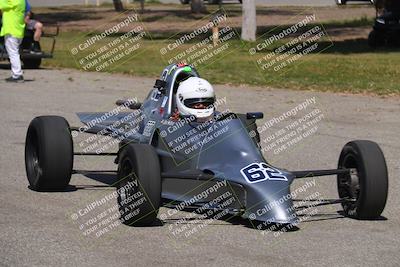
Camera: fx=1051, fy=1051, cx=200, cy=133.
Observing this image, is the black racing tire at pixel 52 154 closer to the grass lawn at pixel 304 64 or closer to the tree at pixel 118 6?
the grass lawn at pixel 304 64

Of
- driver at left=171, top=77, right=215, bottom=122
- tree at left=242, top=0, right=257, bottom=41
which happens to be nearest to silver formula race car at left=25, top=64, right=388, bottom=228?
driver at left=171, top=77, right=215, bottom=122

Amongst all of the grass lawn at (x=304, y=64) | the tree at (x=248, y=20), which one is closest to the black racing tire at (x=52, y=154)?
the grass lawn at (x=304, y=64)

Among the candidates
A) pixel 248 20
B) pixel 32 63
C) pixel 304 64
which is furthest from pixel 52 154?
pixel 248 20

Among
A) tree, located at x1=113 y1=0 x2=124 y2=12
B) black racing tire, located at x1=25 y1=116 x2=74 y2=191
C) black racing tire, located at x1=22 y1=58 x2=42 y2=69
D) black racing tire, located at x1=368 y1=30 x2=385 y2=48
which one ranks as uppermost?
black racing tire, located at x1=25 y1=116 x2=74 y2=191

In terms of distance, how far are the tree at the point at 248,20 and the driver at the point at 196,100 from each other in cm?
2243

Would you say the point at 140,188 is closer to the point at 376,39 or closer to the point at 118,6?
the point at 376,39

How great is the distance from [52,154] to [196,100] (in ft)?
4.97

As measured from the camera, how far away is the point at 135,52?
31.2 m

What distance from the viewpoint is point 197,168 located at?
9680 mm

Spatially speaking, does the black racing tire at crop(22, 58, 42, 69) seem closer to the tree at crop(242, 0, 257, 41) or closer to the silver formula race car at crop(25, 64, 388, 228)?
the tree at crop(242, 0, 257, 41)

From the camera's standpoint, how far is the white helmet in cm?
1041

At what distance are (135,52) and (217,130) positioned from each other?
21661 mm

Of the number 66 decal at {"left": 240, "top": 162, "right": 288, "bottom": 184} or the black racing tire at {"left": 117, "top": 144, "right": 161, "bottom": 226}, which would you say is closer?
the black racing tire at {"left": 117, "top": 144, "right": 161, "bottom": 226}

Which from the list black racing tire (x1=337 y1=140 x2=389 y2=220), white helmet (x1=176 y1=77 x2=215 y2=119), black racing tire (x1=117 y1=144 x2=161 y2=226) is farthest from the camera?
white helmet (x1=176 y1=77 x2=215 y2=119)
